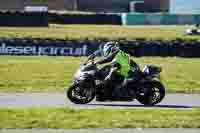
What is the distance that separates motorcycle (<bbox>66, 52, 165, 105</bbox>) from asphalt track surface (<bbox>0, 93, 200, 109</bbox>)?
213 millimetres

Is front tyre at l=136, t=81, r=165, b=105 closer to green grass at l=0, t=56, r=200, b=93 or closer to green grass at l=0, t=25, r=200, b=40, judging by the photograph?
green grass at l=0, t=56, r=200, b=93

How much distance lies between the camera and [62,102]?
52.0 feet

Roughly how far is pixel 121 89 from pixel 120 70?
0.46 meters

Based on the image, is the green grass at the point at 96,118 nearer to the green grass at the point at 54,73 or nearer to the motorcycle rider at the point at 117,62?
the motorcycle rider at the point at 117,62

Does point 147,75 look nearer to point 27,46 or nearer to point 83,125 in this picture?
point 83,125

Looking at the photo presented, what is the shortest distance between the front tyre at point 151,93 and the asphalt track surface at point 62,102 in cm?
16

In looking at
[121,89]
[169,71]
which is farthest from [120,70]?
[169,71]

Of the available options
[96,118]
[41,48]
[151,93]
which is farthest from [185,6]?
[96,118]

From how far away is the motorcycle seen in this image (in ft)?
50.1

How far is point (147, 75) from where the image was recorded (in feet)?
50.5

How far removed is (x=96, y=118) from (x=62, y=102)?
3.72 m

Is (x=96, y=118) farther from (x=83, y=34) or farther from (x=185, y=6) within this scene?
(x=185, y=6)

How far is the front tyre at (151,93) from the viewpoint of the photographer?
15438 millimetres

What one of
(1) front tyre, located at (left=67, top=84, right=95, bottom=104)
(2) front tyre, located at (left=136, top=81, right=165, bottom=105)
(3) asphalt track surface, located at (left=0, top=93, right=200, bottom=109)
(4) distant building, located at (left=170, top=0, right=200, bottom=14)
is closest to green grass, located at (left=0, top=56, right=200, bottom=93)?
(3) asphalt track surface, located at (left=0, top=93, right=200, bottom=109)
